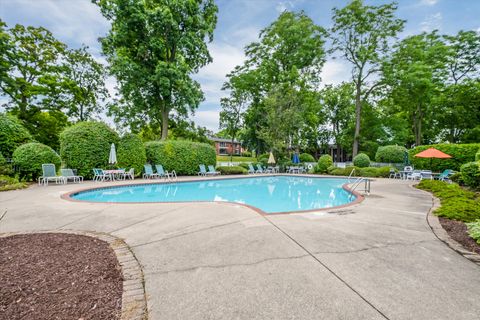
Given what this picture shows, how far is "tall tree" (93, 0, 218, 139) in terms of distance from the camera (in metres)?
16.3

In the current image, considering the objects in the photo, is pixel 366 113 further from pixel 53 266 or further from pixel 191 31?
pixel 53 266

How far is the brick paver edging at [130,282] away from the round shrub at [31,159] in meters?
9.94

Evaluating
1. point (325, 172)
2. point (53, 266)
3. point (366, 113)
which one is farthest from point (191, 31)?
point (366, 113)

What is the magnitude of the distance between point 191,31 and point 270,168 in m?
14.0

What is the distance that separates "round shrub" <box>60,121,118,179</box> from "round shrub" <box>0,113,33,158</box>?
1807 mm

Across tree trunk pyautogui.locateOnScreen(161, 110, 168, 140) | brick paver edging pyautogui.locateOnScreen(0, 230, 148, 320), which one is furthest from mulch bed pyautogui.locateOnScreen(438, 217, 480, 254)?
tree trunk pyautogui.locateOnScreen(161, 110, 168, 140)

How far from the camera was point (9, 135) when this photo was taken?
11.2 meters

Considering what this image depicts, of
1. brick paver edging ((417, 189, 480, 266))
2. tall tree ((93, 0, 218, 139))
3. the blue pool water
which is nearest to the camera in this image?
brick paver edging ((417, 189, 480, 266))

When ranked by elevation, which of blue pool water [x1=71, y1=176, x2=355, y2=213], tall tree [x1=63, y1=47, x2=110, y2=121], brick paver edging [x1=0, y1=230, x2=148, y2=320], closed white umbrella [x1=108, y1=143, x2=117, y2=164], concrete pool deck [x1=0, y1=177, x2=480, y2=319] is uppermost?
tall tree [x1=63, y1=47, x2=110, y2=121]

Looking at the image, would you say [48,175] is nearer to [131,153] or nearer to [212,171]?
[131,153]

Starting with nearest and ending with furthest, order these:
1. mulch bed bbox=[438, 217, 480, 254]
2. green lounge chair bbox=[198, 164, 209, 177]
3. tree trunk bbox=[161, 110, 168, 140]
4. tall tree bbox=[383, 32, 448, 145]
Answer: mulch bed bbox=[438, 217, 480, 254]
green lounge chair bbox=[198, 164, 209, 177]
tree trunk bbox=[161, 110, 168, 140]
tall tree bbox=[383, 32, 448, 145]

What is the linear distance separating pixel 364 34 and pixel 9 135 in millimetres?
29024

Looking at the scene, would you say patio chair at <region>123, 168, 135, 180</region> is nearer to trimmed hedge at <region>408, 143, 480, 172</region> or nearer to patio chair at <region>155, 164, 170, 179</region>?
patio chair at <region>155, 164, 170, 179</region>

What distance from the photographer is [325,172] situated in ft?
66.4
